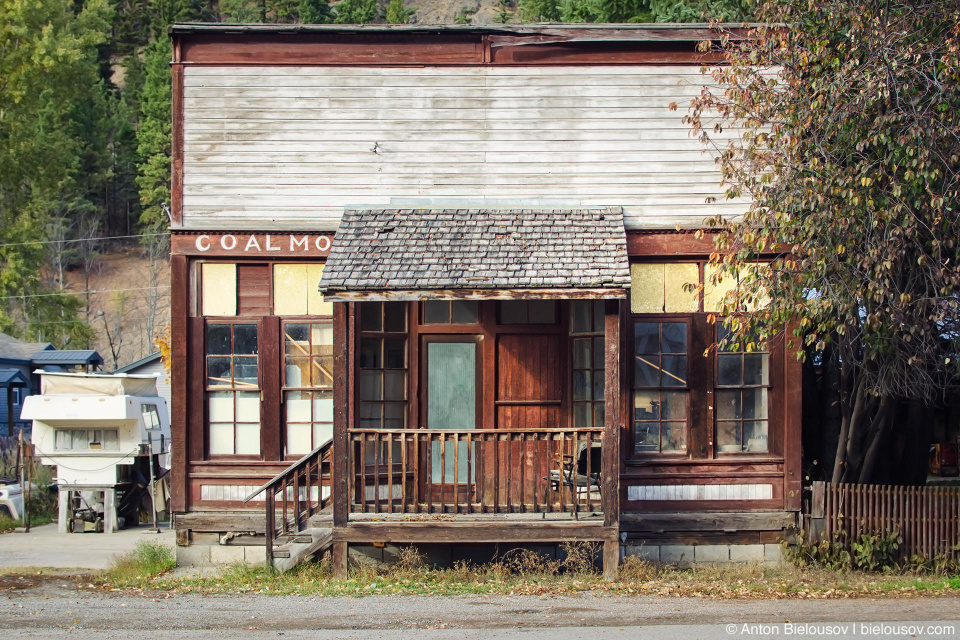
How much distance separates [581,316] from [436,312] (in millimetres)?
1813

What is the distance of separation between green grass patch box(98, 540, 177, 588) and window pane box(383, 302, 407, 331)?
3.82 metres

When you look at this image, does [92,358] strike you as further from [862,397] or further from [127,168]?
[127,168]

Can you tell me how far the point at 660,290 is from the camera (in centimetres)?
1234

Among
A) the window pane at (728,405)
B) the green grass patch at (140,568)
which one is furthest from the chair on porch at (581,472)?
the green grass patch at (140,568)

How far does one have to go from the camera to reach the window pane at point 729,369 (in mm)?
12367

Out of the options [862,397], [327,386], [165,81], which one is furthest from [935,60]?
[165,81]

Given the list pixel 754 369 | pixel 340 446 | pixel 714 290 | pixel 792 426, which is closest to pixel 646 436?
pixel 754 369

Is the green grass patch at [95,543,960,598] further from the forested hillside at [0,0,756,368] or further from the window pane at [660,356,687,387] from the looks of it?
the forested hillside at [0,0,756,368]

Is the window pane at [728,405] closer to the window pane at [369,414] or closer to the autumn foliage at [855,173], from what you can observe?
the autumn foliage at [855,173]

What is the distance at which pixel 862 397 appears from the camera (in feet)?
40.7

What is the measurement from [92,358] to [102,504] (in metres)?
16.5

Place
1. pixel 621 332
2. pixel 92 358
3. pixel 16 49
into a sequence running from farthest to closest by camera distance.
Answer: pixel 92 358
pixel 16 49
pixel 621 332

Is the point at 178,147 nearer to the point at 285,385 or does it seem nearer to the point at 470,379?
the point at 285,385

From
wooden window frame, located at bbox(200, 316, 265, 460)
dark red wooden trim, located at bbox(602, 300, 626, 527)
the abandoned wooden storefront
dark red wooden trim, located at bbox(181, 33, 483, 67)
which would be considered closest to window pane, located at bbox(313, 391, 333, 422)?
the abandoned wooden storefront
